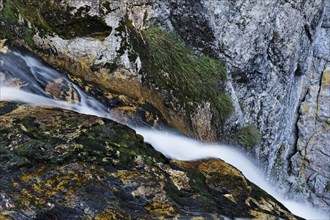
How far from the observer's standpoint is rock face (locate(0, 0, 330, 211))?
23.7 feet

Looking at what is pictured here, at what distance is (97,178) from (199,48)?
5623mm

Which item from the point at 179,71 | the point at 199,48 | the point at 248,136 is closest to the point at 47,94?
the point at 179,71

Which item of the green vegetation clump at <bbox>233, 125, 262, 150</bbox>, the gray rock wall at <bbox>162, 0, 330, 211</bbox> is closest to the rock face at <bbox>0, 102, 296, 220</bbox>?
the gray rock wall at <bbox>162, 0, 330, 211</bbox>

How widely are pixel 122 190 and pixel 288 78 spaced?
9125mm

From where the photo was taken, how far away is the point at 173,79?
818 cm

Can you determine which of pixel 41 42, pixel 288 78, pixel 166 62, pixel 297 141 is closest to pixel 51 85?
pixel 41 42

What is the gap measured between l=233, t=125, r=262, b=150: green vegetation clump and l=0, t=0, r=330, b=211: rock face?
131mm

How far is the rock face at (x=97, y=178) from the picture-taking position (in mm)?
3670

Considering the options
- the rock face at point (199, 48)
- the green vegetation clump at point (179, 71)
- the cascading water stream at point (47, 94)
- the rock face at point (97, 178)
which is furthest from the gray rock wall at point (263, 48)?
the rock face at point (97, 178)

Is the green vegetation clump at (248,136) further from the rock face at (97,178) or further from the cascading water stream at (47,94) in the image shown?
the rock face at (97,178)

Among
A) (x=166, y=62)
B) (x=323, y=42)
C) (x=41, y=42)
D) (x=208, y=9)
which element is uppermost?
(x=323, y=42)

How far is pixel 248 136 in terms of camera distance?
10.5 m

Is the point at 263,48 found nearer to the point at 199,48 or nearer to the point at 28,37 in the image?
the point at 199,48

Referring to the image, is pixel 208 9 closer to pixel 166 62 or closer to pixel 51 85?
pixel 166 62
